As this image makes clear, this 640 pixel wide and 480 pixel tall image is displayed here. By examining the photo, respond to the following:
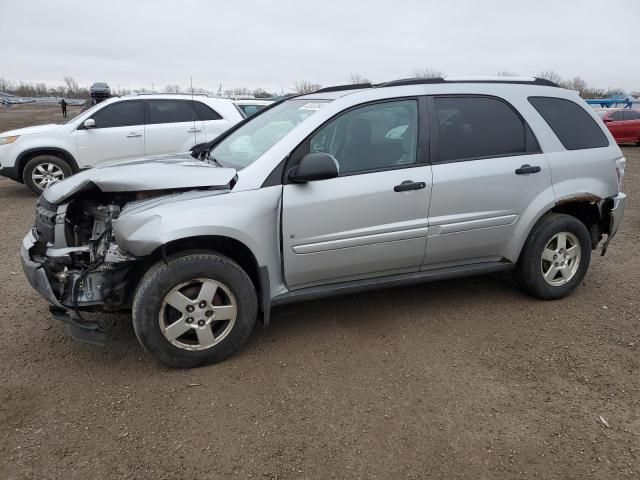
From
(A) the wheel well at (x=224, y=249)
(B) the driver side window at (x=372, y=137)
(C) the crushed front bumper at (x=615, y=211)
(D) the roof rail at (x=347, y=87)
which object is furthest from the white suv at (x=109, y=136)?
(C) the crushed front bumper at (x=615, y=211)

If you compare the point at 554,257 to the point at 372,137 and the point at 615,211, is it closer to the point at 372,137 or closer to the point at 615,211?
the point at 615,211

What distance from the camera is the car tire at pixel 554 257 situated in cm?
405

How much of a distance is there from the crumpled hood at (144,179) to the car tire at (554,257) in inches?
100

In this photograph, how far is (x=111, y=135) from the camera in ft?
27.5

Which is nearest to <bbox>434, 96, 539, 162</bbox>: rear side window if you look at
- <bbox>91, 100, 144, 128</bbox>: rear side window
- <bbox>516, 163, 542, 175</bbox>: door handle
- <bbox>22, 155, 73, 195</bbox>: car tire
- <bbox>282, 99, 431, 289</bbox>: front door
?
<bbox>516, 163, 542, 175</bbox>: door handle

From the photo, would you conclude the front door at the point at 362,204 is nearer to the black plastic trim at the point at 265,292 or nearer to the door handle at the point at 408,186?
the door handle at the point at 408,186

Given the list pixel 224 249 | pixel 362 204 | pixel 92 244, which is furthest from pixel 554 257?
pixel 92 244

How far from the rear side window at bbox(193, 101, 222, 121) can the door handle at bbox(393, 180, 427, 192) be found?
6.04 metres

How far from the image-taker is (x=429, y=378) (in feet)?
10.2

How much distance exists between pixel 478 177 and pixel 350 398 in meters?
1.92

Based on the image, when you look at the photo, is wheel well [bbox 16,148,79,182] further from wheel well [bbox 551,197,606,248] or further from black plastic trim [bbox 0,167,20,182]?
wheel well [bbox 551,197,606,248]

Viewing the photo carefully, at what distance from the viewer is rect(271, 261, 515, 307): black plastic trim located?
3.39m

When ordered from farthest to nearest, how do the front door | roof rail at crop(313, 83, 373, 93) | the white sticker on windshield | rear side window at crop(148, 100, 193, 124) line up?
rear side window at crop(148, 100, 193, 124), roof rail at crop(313, 83, 373, 93), the white sticker on windshield, the front door

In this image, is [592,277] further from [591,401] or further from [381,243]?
[381,243]
